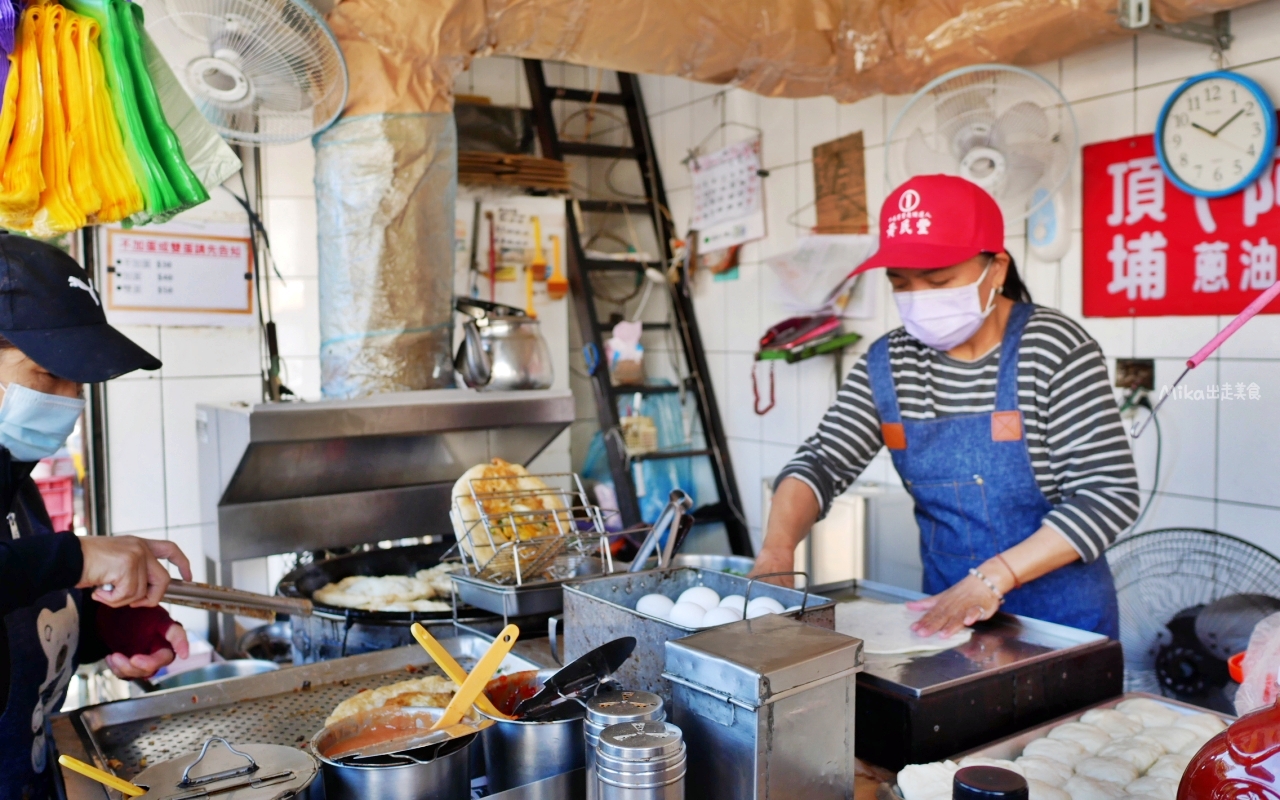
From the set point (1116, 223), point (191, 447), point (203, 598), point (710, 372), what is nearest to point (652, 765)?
point (203, 598)

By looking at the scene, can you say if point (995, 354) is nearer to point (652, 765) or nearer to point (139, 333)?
point (652, 765)

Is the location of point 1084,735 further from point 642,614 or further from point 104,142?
point 104,142

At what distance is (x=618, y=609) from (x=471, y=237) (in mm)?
3365

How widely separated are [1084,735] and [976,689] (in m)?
0.16

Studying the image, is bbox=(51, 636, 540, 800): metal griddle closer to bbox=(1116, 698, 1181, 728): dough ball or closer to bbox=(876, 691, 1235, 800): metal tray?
bbox=(876, 691, 1235, 800): metal tray

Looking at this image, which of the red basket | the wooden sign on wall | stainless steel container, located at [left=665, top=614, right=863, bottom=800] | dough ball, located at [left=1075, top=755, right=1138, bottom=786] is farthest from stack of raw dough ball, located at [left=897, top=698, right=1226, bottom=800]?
the red basket

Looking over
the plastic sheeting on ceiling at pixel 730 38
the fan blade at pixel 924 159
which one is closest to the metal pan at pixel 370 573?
the plastic sheeting on ceiling at pixel 730 38

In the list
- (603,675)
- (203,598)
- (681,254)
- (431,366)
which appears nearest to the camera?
(603,675)

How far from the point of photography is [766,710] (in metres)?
0.99

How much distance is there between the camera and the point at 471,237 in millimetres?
4375

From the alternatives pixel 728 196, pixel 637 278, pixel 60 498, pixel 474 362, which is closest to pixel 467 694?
pixel 474 362

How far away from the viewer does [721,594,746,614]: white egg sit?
135cm

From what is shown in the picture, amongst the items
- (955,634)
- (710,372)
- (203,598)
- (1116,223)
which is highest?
(1116,223)

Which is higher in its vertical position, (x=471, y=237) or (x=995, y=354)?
(x=471, y=237)
